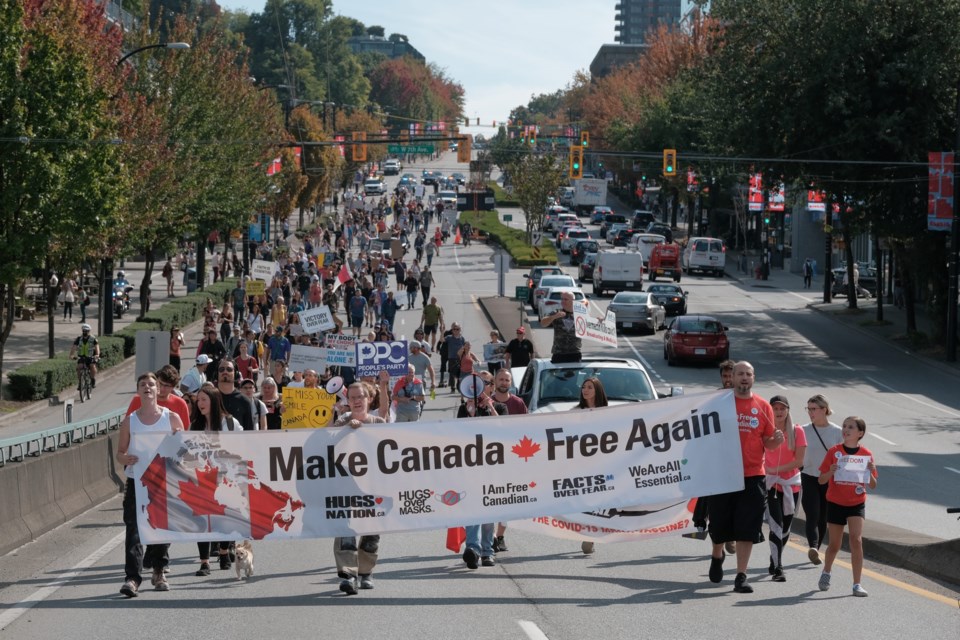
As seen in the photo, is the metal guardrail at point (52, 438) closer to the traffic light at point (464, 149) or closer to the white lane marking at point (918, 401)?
the white lane marking at point (918, 401)

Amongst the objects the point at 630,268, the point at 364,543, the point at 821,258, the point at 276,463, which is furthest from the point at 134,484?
the point at 821,258

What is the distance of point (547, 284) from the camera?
173ft

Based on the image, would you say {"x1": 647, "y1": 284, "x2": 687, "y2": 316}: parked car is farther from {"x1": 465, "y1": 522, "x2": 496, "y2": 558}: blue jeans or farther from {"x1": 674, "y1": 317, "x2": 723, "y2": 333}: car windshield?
{"x1": 465, "y1": 522, "x2": 496, "y2": 558}: blue jeans

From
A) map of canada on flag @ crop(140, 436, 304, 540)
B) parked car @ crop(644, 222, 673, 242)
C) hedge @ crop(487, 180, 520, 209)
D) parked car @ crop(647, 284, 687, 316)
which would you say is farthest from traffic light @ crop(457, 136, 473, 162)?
hedge @ crop(487, 180, 520, 209)

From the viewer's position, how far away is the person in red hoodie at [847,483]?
1136 centimetres

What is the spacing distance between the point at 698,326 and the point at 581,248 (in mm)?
36507

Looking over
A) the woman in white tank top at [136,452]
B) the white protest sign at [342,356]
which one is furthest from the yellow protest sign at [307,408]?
the woman in white tank top at [136,452]

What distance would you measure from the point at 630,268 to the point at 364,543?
158 ft

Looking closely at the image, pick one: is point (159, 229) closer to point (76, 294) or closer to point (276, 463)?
point (76, 294)

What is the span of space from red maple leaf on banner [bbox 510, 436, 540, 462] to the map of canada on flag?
180cm

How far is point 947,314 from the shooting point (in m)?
43.5

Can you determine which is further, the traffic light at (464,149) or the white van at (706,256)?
the white van at (706,256)

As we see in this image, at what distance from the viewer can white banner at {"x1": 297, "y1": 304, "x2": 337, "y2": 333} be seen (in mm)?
30016

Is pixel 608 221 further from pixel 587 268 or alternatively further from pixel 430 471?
pixel 430 471
